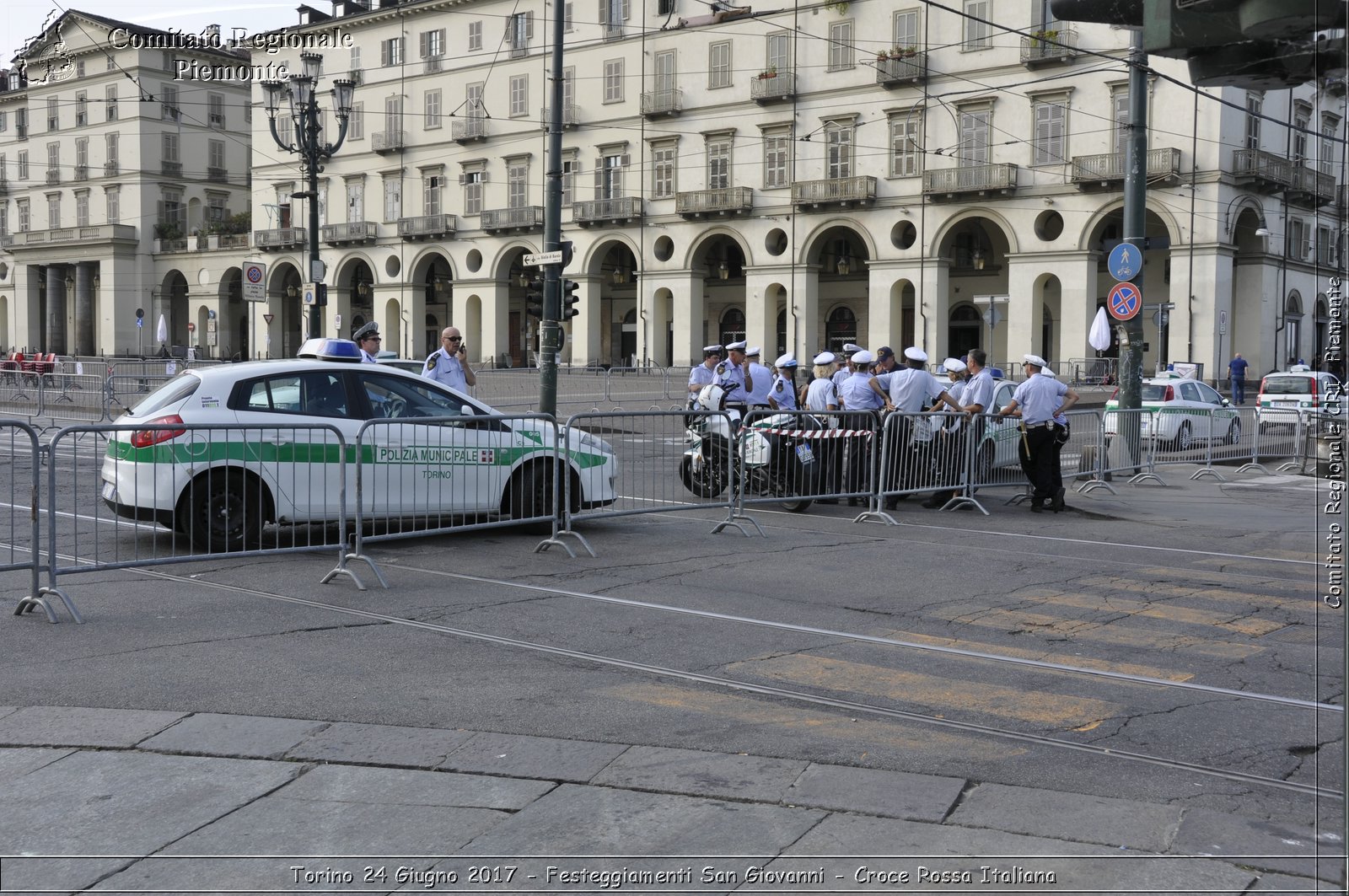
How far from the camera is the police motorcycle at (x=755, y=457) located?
1250cm

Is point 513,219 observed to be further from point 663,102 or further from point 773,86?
point 773,86

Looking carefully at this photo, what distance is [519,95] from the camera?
187 feet

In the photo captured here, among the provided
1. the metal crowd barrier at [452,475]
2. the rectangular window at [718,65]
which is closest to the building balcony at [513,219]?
the rectangular window at [718,65]

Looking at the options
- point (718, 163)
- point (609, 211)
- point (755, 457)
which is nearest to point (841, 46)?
point (718, 163)

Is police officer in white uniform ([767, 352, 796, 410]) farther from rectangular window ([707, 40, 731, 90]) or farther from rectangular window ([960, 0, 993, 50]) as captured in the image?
rectangular window ([707, 40, 731, 90])

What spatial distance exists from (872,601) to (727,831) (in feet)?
14.7

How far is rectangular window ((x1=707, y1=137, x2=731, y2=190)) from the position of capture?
51719 mm

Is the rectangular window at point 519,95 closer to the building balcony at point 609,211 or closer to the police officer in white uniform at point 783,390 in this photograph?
the building balcony at point 609,211

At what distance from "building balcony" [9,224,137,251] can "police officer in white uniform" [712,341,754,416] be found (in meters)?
66.9

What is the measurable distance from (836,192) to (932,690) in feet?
144

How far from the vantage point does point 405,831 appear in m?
4.30

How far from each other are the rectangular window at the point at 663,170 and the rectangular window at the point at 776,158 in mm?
4346

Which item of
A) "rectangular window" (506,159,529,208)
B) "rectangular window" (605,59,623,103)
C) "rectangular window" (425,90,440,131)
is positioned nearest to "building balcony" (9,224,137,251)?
"rectangular window" (425,90,440,131)

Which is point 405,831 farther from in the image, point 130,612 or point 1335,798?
point 130,612
